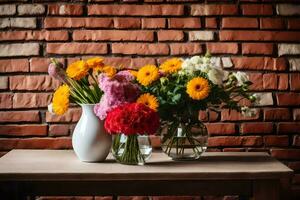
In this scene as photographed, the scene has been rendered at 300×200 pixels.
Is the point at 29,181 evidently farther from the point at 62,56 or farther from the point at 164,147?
the point at 62,56

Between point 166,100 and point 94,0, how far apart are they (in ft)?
2.44

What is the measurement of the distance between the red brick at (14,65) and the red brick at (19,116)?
0.63ft

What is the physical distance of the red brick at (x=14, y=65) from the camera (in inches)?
81.1

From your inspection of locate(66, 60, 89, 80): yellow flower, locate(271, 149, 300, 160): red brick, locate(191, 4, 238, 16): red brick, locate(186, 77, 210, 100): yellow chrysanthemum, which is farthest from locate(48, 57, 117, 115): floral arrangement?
locate(271, 149, 300, 160): red brick

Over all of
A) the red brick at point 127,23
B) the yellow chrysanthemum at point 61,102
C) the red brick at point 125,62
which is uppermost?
the red brick at point 127,23

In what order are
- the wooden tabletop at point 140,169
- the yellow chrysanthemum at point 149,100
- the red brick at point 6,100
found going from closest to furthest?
the wooden tabletop at point 140,169 < the yellow chrysanthemum at point 149,100 < the red brick at point 6,100

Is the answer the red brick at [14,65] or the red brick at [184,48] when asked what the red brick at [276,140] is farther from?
the red brick at [14,65]

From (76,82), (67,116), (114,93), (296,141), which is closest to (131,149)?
(114,93)

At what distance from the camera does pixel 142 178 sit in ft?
4.68

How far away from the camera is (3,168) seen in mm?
1468

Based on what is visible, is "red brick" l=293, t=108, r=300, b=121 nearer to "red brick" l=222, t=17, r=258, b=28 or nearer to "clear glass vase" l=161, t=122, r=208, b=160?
"red brick" l=222, t=17, r=258, b=28

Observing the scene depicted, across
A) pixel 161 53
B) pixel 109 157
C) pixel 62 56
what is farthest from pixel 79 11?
pixel 109 157

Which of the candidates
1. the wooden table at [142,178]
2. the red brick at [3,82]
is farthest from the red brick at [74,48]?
the wooden table at [142,178]

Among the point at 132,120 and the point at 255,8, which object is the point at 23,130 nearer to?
the point at 132,120
